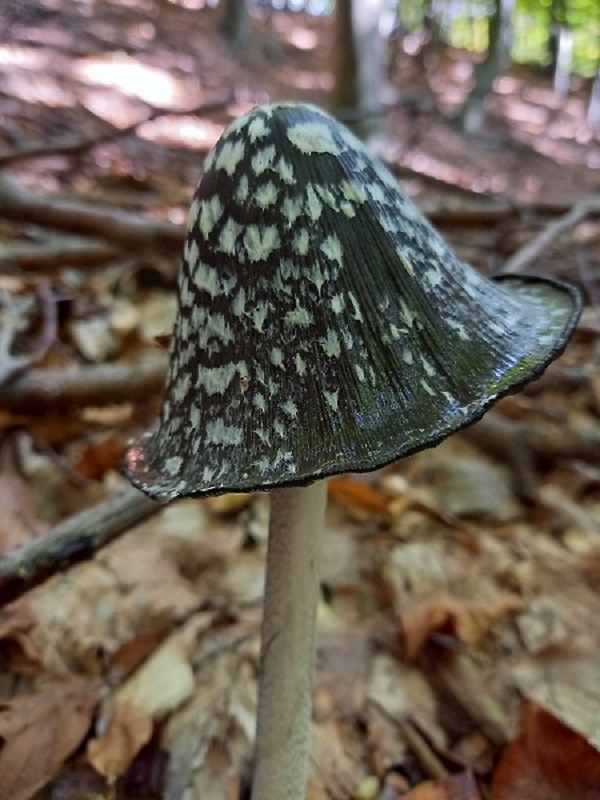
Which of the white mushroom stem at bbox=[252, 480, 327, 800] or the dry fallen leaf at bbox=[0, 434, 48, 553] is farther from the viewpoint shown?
the dry fallen leaf at bbox=[0, 434, 48, 553]

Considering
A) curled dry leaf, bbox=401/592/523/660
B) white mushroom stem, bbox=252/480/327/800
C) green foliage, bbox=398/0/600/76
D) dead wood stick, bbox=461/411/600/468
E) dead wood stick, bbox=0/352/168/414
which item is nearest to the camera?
white mushroom stem, bbox=252/480/327/800

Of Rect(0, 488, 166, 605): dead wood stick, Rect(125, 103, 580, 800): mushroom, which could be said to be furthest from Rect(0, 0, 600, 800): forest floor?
Rect(125, 103, 580, 800): mushroom

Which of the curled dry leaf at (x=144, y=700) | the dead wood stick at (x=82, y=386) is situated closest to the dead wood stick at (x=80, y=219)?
the dead wood stick at (x=82, y=386)

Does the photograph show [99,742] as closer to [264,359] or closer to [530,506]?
[264,359]

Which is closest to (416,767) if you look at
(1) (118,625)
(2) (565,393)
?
(1) (118,625)

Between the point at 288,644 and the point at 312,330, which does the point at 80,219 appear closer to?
the point at 288,644

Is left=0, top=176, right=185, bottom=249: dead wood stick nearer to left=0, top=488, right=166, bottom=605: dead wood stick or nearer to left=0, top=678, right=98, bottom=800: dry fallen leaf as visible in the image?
left=0, top=488, right=166, bottom=605: dead wood stick
